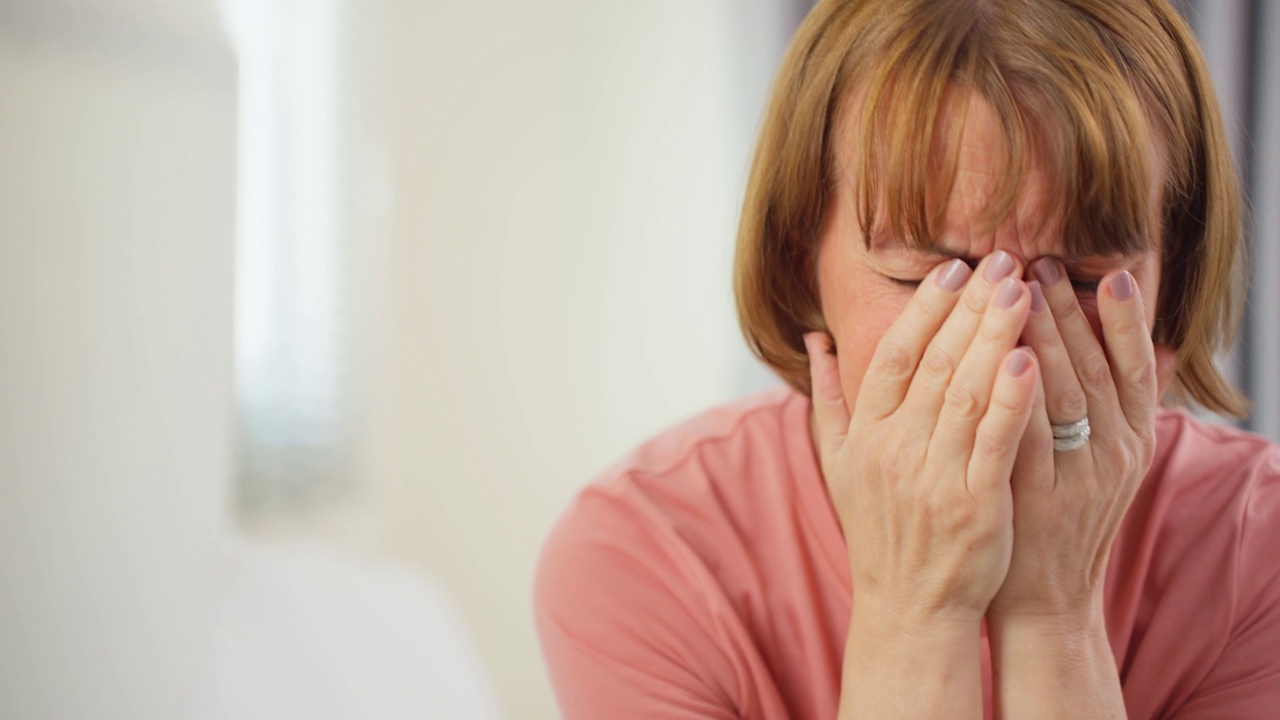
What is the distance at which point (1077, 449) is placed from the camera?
949 millimetres

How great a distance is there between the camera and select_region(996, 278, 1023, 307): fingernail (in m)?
0.87

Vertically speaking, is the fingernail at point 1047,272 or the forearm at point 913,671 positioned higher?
the fingernail at point 1047,272

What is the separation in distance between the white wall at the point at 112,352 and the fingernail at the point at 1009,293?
1.55 meters

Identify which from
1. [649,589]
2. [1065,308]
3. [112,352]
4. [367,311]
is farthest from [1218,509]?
[112,352]

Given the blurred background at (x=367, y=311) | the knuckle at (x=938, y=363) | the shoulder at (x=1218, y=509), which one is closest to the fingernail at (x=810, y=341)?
the knuckle at (x=938, y=363)

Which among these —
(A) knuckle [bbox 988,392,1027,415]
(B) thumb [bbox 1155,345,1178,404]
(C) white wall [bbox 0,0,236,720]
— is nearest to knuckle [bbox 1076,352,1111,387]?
(A) knuckle [bbox 988,392,1027,415]

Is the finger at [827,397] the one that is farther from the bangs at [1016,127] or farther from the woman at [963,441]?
the bangs at [1016,127]

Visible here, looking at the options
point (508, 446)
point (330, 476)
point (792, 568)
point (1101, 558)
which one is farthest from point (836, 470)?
point (330, 476)

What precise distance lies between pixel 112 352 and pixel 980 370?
1.54m

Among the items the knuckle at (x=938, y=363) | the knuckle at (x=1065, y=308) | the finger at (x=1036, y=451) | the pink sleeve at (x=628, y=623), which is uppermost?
the knuckle at (x=1065, y=308)

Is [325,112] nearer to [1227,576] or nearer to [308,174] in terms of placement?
[308,174]

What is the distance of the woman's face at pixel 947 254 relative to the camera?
90cm

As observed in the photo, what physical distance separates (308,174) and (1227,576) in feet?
5.57

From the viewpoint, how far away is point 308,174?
6.62 ft
